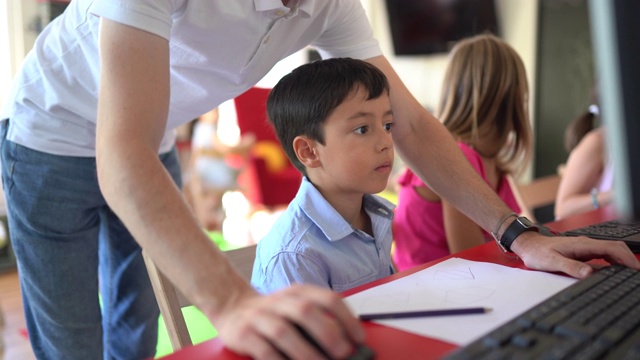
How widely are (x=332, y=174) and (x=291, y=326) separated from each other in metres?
0.54

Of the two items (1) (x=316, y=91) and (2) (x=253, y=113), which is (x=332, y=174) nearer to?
(1) (x=316, y=91)

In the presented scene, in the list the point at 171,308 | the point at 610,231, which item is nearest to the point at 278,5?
the point at 171,308

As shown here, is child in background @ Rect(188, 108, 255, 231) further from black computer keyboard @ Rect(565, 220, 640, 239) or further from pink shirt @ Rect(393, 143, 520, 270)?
black computer keyboard @ Rect(565, 220, 640, 239)

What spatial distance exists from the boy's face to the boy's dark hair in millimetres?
15

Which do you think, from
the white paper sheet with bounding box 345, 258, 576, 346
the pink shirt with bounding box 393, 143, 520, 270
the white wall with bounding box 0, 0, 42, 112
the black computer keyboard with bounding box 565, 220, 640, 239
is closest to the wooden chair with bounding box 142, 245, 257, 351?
the white paper sheet with bounding box 345, 258, 576, 346

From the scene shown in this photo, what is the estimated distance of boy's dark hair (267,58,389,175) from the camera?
3.35 ft

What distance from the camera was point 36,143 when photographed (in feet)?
3.55

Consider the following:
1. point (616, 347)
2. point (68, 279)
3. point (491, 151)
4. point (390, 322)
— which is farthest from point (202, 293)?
point (491, 151)

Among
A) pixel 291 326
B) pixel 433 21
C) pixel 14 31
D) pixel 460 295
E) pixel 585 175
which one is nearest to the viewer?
pixel 291 326

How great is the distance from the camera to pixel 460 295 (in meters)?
0.73

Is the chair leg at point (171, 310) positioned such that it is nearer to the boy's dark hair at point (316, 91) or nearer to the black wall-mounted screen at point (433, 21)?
the boy's dark hair at point (316, 91)

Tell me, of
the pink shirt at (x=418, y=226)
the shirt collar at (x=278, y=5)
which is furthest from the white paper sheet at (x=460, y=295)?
the pink shirt at (x=418, y=226)

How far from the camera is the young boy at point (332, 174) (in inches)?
37.2

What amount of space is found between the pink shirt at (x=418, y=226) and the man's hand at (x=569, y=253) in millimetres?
549
